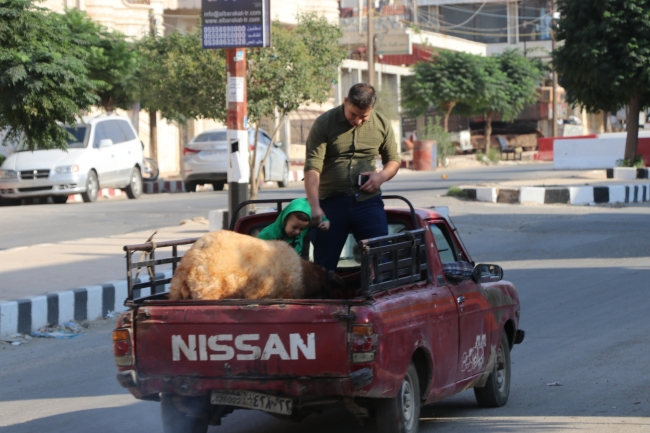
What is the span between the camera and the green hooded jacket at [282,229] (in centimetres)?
544

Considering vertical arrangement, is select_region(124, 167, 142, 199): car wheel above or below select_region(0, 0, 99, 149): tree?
below

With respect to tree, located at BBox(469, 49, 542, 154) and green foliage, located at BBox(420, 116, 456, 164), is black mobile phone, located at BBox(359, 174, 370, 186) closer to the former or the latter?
green foliage, located at BBox(420, 116, 456, 164)

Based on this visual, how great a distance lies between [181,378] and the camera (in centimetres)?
467

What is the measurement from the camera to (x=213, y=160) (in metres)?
25.6

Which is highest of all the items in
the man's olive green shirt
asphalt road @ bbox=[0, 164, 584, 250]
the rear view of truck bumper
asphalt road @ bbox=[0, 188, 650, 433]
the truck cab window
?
the man's olive green shirt

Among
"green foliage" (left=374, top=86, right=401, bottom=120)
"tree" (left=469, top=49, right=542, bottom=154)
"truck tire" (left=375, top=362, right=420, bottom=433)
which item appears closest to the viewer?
"truck tire" (left=375, top=362, right=420, bottom=433)

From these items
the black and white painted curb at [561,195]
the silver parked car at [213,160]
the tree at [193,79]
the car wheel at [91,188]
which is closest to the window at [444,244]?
the tree at [193,79]

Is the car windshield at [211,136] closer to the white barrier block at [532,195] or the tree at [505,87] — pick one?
the white barrier block at [532,195]

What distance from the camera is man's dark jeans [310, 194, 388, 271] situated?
5520mm

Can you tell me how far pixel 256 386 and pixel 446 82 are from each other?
46.5m

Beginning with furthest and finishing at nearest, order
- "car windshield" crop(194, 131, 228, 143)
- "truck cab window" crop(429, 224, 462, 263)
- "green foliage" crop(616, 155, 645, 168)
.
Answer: "green foliage" crop(616, 155, 645, 168) < "car windshield" crop(194, 131, 228, 143) < "truck cab window" crop(429, 224, 462, 263)

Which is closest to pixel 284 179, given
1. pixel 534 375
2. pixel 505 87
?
pixel 534 375

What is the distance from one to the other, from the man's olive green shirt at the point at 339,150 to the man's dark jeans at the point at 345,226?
0.11m

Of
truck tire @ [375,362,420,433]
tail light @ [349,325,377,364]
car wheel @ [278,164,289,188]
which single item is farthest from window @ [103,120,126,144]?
tail light @ [349,325,377,364]
